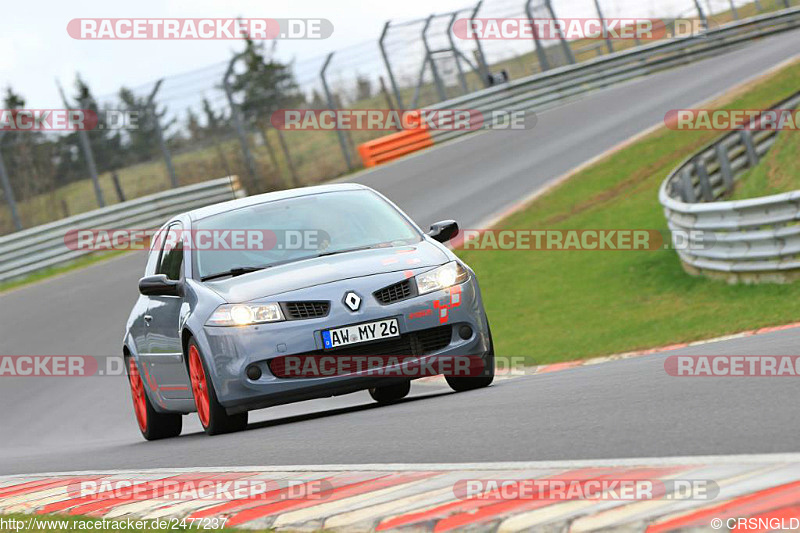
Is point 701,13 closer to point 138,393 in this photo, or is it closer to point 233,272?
point 138,393

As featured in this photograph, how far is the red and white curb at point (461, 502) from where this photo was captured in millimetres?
3537

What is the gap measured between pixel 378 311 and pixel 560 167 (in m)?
18.4

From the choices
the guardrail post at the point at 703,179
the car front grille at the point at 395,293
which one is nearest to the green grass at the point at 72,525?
the car front grille at the point at 395,293

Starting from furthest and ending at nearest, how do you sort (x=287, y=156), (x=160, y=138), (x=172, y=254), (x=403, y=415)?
(x=287, y=156) → (x=160, y=138) → (x=172, y=254) → (x=403, y=415)

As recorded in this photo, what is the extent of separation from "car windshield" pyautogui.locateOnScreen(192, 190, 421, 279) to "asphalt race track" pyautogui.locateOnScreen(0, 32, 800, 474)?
1132mm

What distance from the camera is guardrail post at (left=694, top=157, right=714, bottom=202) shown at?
20.9 m

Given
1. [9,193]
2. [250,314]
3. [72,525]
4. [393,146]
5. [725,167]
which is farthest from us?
[393,146]

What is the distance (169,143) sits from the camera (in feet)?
95.6

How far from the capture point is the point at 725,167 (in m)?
21.9

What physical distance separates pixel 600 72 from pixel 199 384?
28.9 metres

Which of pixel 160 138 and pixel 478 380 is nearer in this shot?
pixel 478 380

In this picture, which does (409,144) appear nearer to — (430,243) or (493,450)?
(430,243)

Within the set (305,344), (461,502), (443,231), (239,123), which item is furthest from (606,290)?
(239,123)

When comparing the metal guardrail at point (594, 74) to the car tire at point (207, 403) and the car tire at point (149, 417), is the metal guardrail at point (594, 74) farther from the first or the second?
the car tire at point (207, 403)
